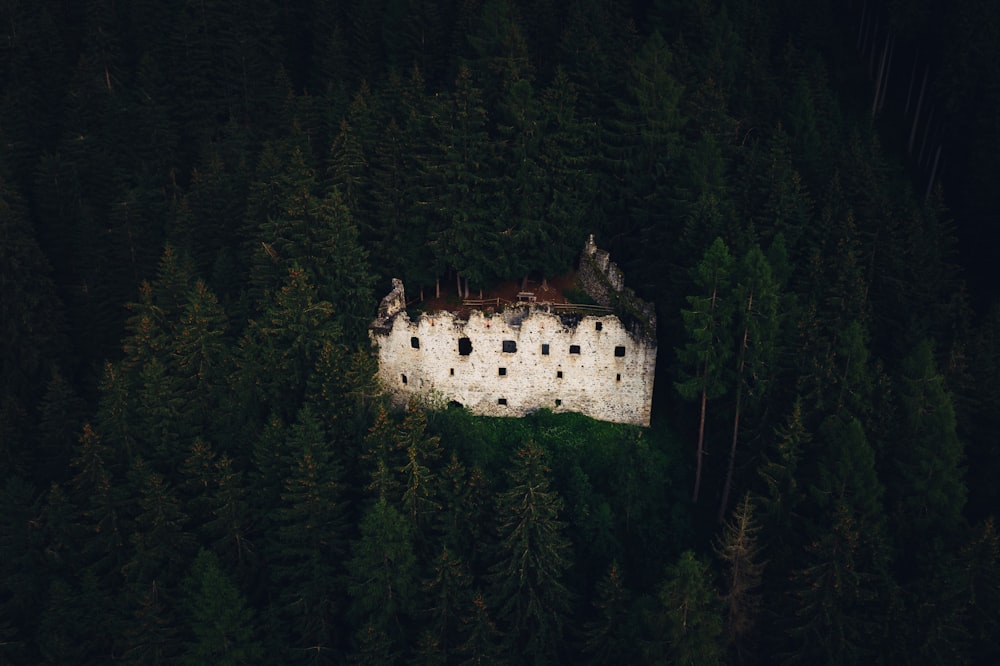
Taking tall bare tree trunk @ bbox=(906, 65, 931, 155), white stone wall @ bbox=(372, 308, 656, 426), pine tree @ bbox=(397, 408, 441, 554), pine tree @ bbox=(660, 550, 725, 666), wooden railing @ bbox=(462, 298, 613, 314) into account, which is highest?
tall bare tree trunk @ bbox=(906, 65, 931, 155)

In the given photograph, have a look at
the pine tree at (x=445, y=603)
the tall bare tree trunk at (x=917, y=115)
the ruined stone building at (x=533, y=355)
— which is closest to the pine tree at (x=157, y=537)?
the ruined stone building at (x=533, y=355)

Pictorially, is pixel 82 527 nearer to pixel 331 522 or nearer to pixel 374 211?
pixel 331 522

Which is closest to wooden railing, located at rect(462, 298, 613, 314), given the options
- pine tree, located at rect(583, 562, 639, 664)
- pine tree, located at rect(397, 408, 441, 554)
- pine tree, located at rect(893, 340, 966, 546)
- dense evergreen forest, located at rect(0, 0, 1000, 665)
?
dense evergreen forest, located at rect(0, 0, 1000, 665)

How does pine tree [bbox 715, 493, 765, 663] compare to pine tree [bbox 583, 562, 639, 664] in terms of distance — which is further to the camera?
pine tree [bbox 583, 562, 639, 664]

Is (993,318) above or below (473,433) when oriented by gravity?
above

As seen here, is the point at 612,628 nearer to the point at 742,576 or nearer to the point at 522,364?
the point at 742,576

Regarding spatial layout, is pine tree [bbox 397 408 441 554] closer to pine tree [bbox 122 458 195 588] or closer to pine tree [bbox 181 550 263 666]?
pine tree [bbox 181 550 263 666]

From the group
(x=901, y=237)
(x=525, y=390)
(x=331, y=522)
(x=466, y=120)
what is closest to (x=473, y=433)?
(x=525, y=390)
